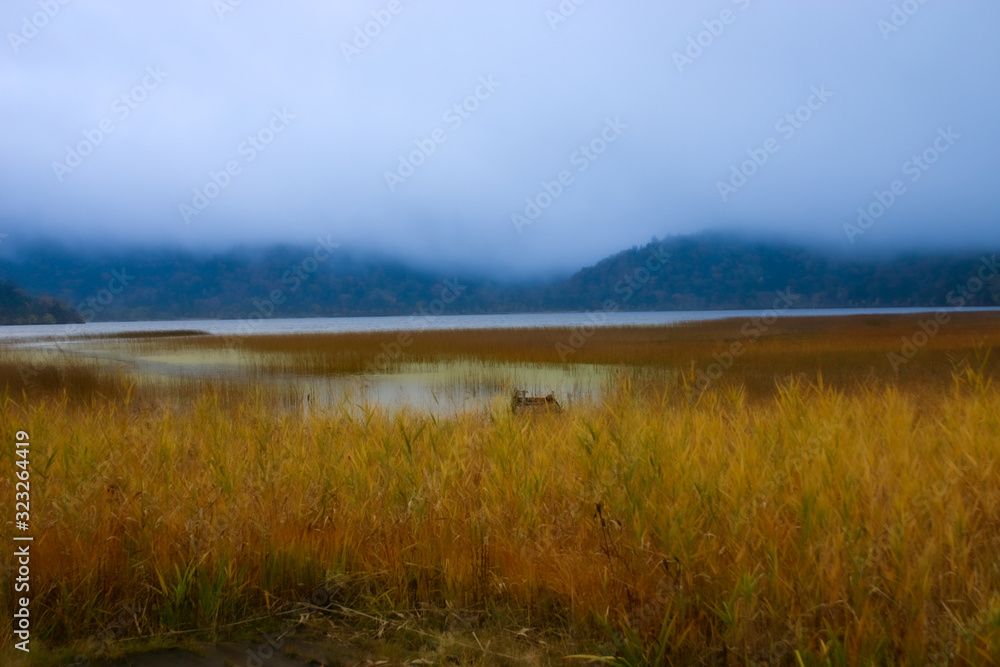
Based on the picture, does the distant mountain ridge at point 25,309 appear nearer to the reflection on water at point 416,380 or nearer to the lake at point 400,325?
the lake at point 400,325

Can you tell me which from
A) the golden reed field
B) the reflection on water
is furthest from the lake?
the golden reed field

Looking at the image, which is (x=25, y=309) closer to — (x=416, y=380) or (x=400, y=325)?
(x=400, y=325)

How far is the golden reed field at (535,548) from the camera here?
8.57 ft

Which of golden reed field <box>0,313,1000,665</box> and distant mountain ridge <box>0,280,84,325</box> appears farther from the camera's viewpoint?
distant mountain ridge <box>0,280,84,325</box>

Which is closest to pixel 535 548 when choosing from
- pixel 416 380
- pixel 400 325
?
pixel 416 380

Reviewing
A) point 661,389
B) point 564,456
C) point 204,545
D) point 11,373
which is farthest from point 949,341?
point 11,373

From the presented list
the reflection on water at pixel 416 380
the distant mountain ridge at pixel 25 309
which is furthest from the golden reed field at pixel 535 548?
the distant mountain ridge at pixel 25 309

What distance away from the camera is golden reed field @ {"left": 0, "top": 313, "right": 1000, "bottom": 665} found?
2.61 m

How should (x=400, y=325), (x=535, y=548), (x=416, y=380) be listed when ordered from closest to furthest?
(x=535, y=548), (x=416, y=380), (x=400, y=325)

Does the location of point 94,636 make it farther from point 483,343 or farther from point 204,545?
point 483,343

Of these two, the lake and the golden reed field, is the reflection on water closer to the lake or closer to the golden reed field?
the golden reed field

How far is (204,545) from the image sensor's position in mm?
3357

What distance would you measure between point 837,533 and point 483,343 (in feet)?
77.7

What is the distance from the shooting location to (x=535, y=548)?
3.41 metres
